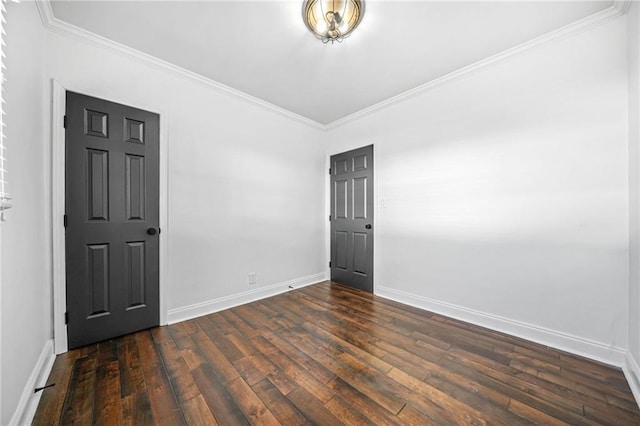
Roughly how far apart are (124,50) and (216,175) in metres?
1.30

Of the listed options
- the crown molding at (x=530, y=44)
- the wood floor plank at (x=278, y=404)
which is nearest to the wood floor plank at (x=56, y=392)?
the wood floor plank at (x=278, y=404)

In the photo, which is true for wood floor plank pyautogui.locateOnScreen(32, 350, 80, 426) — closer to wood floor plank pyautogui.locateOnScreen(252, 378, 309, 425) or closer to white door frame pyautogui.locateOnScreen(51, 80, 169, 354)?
white door frame pyautogui.locateOnScreen(51, 80, 169, 354)

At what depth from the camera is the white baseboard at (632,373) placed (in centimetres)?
147

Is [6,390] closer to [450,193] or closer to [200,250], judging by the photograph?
[200,250]

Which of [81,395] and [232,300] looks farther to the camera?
[232,300]

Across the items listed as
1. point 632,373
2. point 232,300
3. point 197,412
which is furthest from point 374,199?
point 197,412

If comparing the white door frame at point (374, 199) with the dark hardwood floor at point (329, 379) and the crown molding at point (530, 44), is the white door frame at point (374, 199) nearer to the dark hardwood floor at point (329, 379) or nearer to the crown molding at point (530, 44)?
the crown molding at point (530, 44)

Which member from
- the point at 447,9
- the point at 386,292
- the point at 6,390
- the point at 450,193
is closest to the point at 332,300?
the point at 386,292

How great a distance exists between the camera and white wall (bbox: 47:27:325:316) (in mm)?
2121

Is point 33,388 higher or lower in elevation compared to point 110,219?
lower

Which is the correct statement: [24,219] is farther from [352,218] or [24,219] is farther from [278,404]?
[352,218]

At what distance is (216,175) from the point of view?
2729mm

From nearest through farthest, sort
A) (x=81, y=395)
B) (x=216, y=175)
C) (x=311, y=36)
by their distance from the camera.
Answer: (x=81, y=395) → (x=311, y=36) → (x=216, y=175)

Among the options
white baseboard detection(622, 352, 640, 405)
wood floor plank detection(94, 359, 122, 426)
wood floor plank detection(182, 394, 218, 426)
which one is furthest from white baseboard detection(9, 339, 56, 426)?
white baseboard detection(622, 352, 640, 405)
